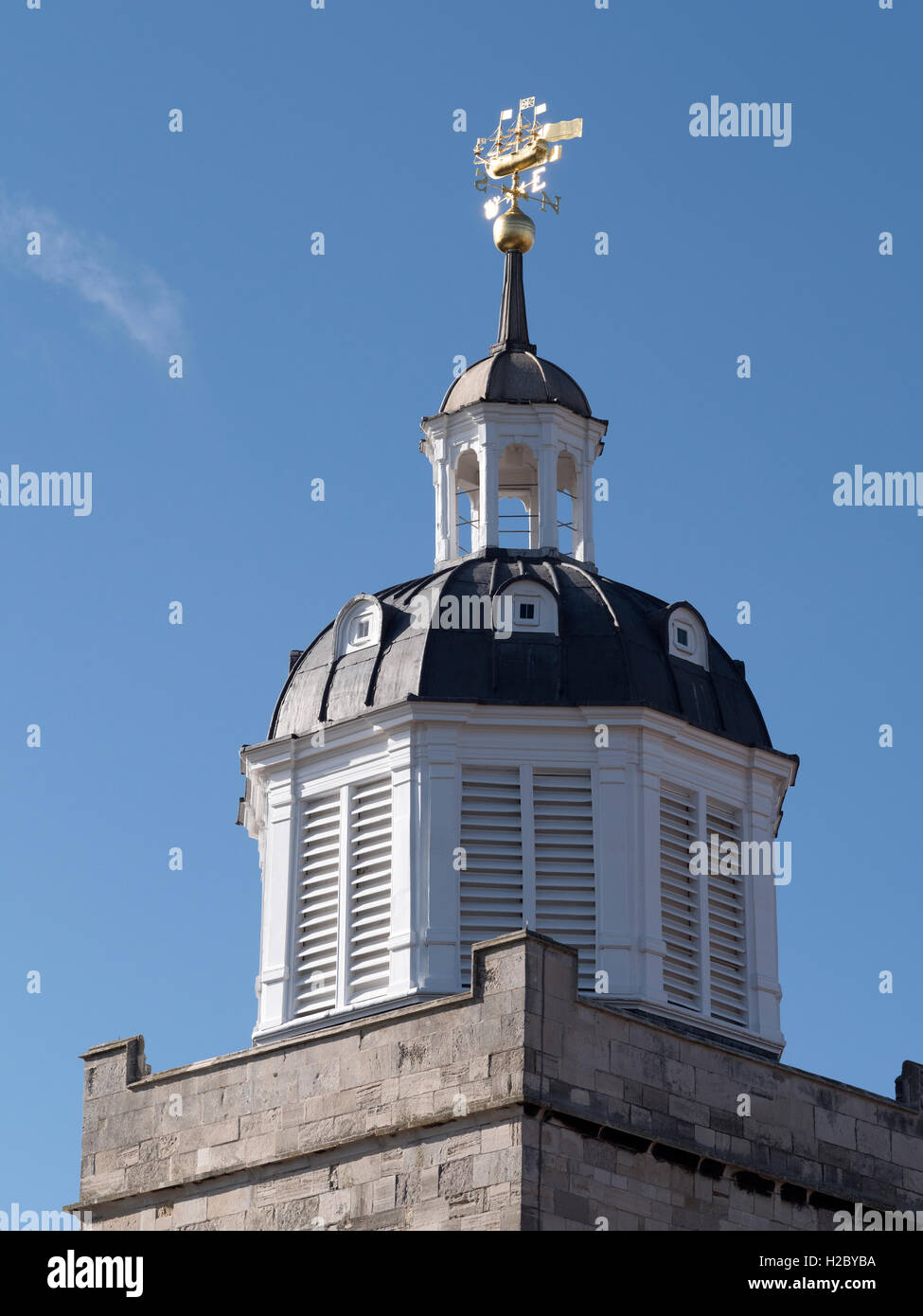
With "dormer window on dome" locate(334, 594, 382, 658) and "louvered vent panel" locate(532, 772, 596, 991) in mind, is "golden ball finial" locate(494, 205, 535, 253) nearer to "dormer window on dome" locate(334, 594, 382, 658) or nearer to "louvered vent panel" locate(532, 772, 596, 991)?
"dormer window on dome" locate(334, 594, 382, 658)

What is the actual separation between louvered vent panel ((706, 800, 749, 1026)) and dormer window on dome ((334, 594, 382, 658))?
5758 millimetres

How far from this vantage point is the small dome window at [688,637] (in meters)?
43.2

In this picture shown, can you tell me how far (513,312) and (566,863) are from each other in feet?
38.9

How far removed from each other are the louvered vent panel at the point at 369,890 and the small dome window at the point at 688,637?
17.0 ft

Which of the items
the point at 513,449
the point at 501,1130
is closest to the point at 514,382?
the point at 513,449

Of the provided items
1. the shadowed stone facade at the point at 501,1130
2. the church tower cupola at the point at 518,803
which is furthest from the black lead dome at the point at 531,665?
the shadowed stone facade at the point at 501,1130

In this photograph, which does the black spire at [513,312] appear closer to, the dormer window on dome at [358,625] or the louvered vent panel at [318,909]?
the dormer window on dome at [358,625]

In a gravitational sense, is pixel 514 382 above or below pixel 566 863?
above

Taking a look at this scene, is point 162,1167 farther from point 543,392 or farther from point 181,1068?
point 543,392

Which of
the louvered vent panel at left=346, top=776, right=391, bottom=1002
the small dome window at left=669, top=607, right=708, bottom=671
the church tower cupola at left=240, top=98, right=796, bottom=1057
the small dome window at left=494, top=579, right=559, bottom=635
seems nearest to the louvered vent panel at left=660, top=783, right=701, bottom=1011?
the church tower cupola at left=240, top=98, right=796, bottom=1057

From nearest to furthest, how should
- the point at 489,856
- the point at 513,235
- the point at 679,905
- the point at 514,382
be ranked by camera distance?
the point at 489,856 → the point at 679,905 → the point at 514,382 → the point at 513,235

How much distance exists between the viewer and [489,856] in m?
A: 40.3

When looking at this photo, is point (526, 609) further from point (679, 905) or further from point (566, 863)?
point (679, 905)

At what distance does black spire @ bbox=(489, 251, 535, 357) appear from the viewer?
1866 inches
